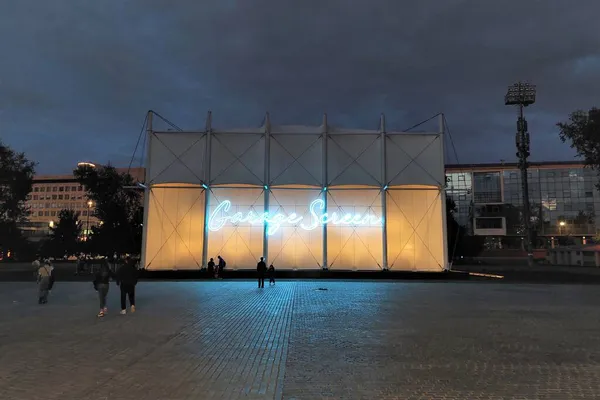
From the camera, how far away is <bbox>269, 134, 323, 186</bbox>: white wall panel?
93.9ft

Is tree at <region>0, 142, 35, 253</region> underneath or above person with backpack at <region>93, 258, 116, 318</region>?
above

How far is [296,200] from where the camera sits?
2877cm

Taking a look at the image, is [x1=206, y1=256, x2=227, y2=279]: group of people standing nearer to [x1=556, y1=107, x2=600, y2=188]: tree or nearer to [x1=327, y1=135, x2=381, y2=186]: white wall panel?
[x1=327, y1=135, x2=381, y2=186]: white wall panel

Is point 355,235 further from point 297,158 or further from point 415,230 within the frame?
point 297,158

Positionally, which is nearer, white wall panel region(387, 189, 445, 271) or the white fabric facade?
the white fabric facade

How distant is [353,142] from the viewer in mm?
29141

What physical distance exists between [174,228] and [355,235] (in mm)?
12066

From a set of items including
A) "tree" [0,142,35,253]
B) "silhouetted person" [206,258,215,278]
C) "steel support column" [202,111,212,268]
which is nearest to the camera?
"silhouetted person" [206,258,215,278]

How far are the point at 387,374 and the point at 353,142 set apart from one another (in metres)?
24.0

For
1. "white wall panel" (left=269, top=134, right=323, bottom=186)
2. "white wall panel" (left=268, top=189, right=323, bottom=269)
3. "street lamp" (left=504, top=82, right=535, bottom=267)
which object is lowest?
"white wall panel" (left=268, top=189, right=323, bottom=269)

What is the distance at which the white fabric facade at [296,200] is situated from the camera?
28.2 metres

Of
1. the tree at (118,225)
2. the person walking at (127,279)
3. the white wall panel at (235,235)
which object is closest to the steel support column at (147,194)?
the white wall panel at (235,235)

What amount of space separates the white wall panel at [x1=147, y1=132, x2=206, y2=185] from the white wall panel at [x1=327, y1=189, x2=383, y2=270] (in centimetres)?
911

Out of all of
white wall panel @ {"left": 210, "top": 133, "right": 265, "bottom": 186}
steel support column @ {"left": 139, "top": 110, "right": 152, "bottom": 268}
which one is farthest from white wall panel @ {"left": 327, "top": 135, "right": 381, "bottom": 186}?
steel support column @ {"left": 139, "top": 110, "right": 152, "bottom": 268}
